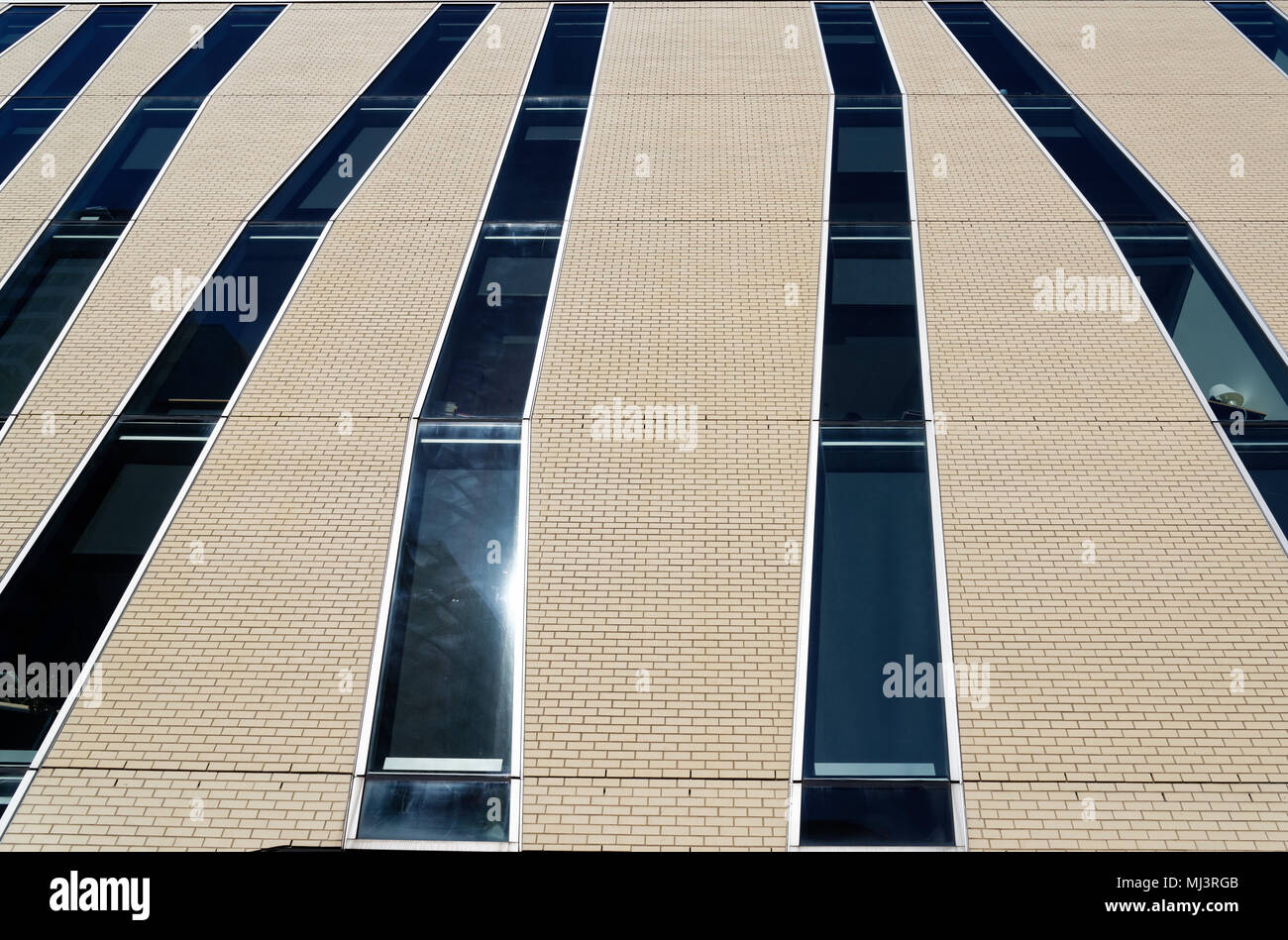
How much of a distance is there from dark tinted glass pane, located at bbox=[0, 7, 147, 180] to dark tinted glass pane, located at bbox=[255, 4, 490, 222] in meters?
4.21

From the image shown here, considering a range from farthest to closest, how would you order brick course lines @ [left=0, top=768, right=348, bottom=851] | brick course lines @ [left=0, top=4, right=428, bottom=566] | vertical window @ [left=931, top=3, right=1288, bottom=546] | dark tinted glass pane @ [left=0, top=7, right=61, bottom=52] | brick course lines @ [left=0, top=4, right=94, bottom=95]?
1. dark tinted glass pane @ [left=0, top=7, right=61, bottom=52]
2. brick course lines @ [left=0, top=4, right=94, bottom=95]
3. brick course lines @ [left=0, top=4, right=428, bottom=566]
4. vertical window @ [left=931, top=3, right=1288, bottom=546]
5. brick course lines @ [left=0, top=768, right=348, bottom=851]

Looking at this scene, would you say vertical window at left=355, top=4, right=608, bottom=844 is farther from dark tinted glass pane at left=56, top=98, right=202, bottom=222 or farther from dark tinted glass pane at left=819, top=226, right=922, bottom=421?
dark tinted glass pane at left=56, top=98, right=202, bottom=222

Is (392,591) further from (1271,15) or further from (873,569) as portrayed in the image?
(1271,15)

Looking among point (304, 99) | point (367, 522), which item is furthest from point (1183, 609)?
point (304, 99)

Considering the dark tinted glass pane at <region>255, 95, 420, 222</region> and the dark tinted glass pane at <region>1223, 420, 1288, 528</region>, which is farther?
the dark tinted glass pane at <region>255, 95, 420, 222</region>

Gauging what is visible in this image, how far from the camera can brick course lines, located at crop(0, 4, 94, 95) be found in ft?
49.2

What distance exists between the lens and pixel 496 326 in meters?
10.3

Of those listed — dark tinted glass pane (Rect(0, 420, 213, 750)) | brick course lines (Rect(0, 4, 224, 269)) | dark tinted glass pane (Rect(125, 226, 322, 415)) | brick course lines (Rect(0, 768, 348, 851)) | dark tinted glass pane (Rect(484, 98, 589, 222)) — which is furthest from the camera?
brick course lines (Rect(0, 4, 224, 269))

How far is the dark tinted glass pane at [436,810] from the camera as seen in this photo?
22.4 feet

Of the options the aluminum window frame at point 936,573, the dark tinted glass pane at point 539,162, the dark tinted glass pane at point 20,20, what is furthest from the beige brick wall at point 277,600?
the dark tinted glass pane at point 20,20

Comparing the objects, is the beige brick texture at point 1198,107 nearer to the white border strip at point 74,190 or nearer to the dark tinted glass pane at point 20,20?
the white border strip at point 74,190

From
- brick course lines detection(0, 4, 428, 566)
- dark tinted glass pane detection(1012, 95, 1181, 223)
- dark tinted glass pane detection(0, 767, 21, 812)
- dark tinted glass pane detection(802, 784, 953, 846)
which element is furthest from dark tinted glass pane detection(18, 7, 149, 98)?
dark tinted glass pane detection(802, 784, 953, 846)

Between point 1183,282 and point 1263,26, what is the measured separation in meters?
8.39

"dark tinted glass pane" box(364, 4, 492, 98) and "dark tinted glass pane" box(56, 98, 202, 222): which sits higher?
"dark tinted glass pane" box(364, 4, 492, 98)
